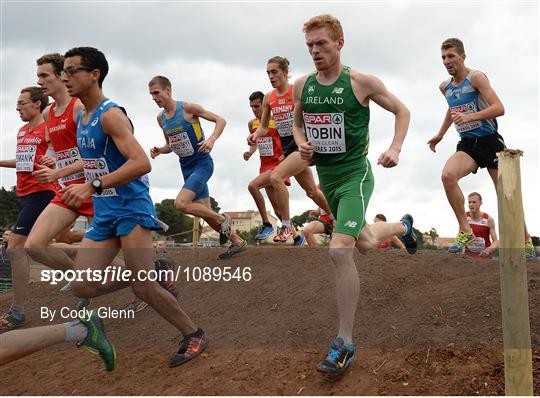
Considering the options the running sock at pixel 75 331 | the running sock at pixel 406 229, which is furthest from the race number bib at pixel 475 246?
the running sock at pixel 75 331

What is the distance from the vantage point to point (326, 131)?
17.5 ft

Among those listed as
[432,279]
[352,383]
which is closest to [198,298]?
[432,279]

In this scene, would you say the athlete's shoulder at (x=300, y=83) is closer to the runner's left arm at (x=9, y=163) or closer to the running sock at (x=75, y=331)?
the running sock at (x=75, y=331)

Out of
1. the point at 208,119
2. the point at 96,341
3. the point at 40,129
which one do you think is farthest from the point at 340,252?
the point at 40,129

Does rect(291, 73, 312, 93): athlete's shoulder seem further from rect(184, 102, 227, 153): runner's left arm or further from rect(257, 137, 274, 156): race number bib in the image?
rect(257, 137, 274, 156): race number bib

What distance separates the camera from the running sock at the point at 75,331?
15.9 ft

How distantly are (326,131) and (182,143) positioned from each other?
13.2ft

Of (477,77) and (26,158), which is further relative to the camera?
(26,158)

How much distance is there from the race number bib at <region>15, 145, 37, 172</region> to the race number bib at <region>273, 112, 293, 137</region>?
343cm

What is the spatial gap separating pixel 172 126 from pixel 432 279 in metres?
4.23

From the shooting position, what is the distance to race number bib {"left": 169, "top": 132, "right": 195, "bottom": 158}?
895 cm

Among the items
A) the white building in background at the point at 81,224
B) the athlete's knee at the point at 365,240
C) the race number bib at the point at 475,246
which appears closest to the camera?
the athlete's knee at the point at 365,240

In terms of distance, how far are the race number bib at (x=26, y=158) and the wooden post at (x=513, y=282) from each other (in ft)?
19.7

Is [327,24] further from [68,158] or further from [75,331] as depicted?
[68,158]
